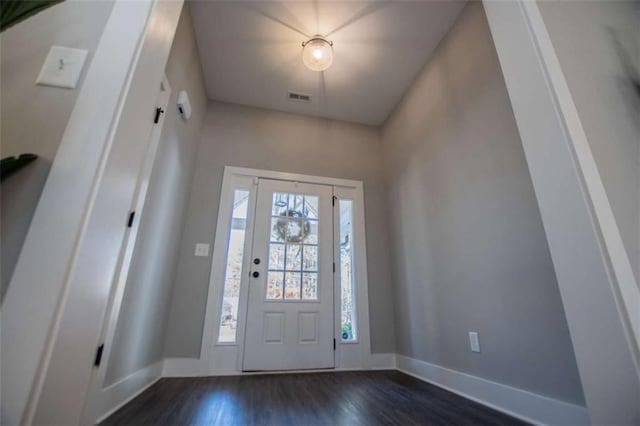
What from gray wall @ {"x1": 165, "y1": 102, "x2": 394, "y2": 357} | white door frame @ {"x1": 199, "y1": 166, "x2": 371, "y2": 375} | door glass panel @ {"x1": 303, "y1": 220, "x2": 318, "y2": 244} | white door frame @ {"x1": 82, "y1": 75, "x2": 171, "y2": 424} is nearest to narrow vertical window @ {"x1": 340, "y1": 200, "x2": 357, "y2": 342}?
white door frame @ {"x1": 199, "y1": 166, "x2": 371, "y2": 375}

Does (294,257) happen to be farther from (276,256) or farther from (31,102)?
(31,102)

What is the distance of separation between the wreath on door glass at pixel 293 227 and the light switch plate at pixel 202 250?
2.32 ft

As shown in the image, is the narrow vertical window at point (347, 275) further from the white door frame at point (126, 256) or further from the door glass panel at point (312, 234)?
the white door frame at point (126, 256)

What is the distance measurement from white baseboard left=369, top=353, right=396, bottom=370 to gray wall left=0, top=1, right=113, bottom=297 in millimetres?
2685

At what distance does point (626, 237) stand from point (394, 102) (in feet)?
Answer: 8.80

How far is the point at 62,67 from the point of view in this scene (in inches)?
27.7

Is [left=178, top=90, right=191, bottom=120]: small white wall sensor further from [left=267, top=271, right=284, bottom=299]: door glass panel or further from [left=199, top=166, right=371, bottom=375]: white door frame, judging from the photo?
[left=267, top=271, right=284, bottom=299]: door glass panel

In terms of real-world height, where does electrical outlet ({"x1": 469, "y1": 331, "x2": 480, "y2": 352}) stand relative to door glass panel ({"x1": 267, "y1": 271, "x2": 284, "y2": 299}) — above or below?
below

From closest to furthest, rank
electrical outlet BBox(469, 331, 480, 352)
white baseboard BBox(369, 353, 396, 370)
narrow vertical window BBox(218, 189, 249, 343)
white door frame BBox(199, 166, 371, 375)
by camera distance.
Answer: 1. electrical outlet BBox(469, 331, 480, 352)
2. white door frame BBox(199, 166, 371, 375)
3. narrow vertical window BBox(218, 189, 249, 343)
4. white baseboard BBox(369, 353, 396, 370)

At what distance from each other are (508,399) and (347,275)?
163cm

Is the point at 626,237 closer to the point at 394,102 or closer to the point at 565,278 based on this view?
the point at 565,278

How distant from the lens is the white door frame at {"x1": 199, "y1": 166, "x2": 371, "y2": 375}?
232cm

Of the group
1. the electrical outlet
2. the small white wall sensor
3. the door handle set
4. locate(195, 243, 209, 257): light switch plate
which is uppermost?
the small white wall sensor

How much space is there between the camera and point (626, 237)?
28.9 inches
